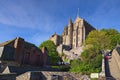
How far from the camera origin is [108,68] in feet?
125

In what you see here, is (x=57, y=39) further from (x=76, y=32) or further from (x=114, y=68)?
(x=114, y=68)

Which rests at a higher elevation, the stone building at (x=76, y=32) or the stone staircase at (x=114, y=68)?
the stone building at (x=76, y=32)

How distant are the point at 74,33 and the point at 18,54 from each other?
7009cm

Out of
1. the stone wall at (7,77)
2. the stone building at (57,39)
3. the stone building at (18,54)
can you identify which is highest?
the stone building at (57,39)

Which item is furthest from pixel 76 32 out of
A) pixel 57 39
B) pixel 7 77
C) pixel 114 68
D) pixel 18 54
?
pixel 7 77

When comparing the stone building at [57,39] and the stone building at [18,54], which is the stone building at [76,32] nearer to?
the stone building at [57,39]

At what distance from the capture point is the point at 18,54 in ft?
122

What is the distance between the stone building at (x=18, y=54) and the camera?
35.8 m

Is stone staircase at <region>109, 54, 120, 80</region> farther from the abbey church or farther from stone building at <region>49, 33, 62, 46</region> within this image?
stone building at <region>49, 33, 62, 46</region>

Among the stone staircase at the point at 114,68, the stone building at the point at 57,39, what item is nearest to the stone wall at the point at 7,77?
the stone staircase at the point at 114,68

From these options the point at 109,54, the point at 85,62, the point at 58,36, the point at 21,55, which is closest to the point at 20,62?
the point at 21,55

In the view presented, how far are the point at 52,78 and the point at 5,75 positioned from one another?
5261 mm

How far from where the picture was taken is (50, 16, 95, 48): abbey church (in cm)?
10006

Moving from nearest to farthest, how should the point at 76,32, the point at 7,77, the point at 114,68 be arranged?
1. the point at 7,77
2. the point at 114,68
3. the point at 76,32
